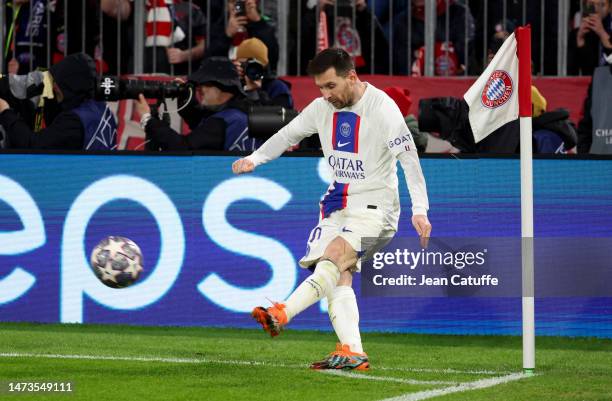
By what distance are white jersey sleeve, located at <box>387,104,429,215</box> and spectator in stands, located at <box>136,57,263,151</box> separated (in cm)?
322

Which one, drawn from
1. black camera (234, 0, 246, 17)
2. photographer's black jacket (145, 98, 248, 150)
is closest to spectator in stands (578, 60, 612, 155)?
photographer's black jacket (145, 98, 248, 150)

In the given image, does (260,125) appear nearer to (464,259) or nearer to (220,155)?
(220,155)

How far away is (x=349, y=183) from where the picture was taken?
27.8 ft

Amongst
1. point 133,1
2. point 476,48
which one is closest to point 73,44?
point 133,1

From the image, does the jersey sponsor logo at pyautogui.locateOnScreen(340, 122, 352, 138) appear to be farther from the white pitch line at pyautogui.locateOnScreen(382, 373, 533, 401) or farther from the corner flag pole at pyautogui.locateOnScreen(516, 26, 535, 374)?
the white pitch line at pyautogui.locateOnScreen(382, 373, 533, 401)

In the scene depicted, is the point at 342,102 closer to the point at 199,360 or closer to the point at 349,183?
the point at 349,183

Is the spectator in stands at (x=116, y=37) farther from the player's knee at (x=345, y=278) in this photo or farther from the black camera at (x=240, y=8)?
the player's knee at (x=345, y=278)

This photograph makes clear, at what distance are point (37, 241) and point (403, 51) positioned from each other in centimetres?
440

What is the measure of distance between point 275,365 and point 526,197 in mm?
1887

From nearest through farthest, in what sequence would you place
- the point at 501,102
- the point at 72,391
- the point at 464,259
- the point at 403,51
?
the point at 72,391 < the point at 501,102 < the point at 464,259 < the point at 403,51

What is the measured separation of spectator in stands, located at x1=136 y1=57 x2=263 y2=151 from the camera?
11336mm

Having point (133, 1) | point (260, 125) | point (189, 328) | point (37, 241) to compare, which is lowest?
point (189, 328)

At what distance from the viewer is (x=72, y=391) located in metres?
7.43

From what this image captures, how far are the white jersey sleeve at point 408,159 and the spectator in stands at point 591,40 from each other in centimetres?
539
